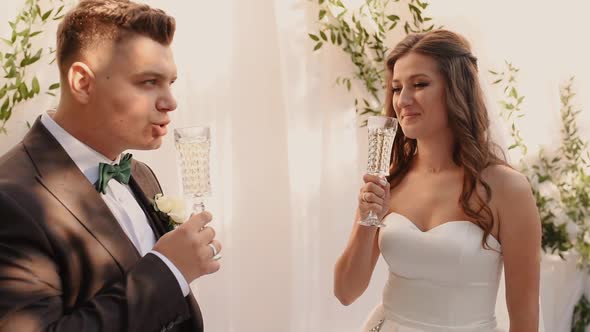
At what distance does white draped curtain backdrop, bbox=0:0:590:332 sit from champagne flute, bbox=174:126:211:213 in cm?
148

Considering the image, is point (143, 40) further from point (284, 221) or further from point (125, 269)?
point (284, 221)

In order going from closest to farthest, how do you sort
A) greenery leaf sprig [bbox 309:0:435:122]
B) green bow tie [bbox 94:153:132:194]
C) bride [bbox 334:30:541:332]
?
green bow tie [bbox 94:153:132:194] → bride [bbox 334:30:541:332] → greenery leaf sprig [bbox 309:0:435:122]

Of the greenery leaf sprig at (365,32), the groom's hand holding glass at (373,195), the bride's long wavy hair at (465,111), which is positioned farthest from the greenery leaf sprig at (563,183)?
the groom's hand holding glass at (373,195)

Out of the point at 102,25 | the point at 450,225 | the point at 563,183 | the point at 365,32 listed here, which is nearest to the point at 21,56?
the point at 102,25

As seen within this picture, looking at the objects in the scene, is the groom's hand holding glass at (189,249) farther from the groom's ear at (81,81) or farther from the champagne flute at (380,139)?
the champagne flute at (380,139)

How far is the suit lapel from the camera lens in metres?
1.43

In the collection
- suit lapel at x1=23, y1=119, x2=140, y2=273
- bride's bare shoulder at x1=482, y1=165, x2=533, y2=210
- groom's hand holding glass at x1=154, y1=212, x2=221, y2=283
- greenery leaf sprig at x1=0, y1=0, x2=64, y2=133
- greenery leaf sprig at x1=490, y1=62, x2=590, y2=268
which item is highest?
greenery leaf sprig at x1=0, y1=0, x2=64, y2=133

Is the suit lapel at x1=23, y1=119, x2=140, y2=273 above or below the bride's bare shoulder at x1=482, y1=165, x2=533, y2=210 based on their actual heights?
above

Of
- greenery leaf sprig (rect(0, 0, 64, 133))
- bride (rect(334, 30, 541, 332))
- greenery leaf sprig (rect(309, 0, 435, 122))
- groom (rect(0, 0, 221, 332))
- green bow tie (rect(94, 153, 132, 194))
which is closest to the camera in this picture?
groom (rect(0, 0, 221, 332))

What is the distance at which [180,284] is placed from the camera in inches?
56.2

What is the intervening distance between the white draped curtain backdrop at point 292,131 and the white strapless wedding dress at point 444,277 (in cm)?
107

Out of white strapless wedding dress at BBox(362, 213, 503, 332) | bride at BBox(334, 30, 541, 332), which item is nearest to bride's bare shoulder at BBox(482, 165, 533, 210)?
bride at BBox(334, 30, 541, 332)

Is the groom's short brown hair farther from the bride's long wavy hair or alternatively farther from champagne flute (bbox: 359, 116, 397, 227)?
the bride's long wavy hair

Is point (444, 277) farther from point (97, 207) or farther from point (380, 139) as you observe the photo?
point (97, 207)
